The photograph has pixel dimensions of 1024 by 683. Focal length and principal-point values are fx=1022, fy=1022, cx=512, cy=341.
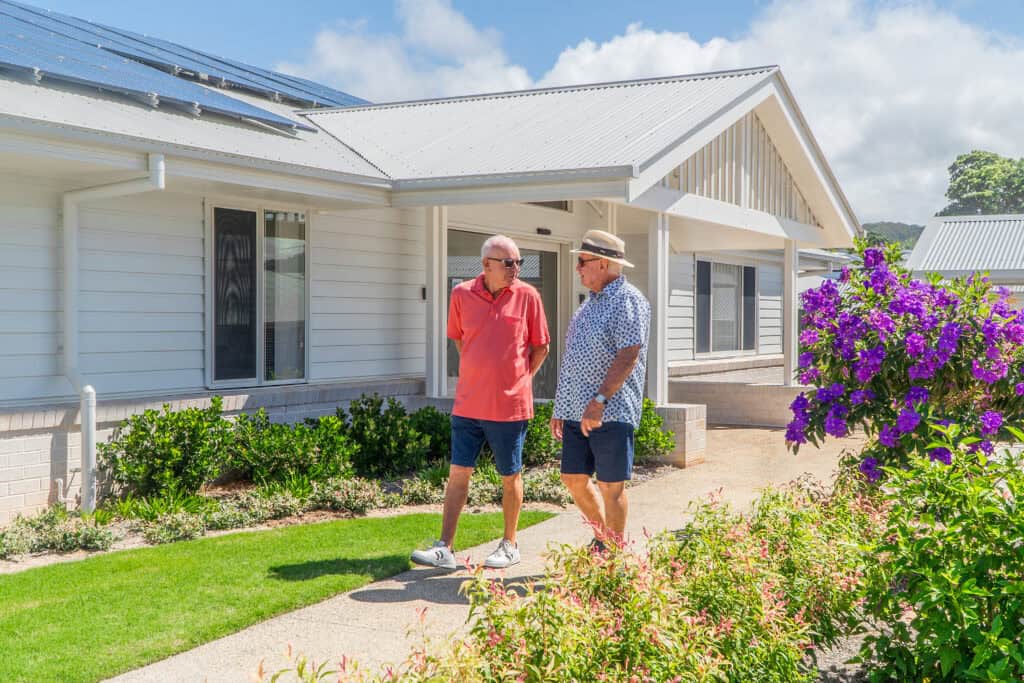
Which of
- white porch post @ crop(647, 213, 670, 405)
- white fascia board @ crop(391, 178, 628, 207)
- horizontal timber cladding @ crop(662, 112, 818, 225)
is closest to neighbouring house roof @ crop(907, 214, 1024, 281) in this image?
horizontal timber cladding @ crop(662, 112, 818, 225)

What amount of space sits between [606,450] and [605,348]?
0.53m

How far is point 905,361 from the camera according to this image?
6078 mm

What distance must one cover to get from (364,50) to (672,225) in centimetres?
5012

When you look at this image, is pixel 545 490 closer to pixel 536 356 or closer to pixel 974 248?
pixel 536 356

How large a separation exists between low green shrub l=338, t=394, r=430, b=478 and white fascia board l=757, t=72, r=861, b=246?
19.4ft

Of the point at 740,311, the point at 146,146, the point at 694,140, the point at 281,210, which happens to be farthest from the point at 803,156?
the point at 146,146

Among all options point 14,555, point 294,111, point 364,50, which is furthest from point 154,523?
point 364,50

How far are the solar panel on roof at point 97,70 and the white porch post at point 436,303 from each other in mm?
1772

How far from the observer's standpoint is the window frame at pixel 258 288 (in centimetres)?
922

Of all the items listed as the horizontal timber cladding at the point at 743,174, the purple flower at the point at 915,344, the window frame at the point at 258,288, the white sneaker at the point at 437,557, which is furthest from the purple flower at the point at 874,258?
the window frame at the point at 258,288

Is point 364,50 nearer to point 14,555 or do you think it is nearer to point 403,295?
point 403,295

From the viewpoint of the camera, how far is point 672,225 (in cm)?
1483

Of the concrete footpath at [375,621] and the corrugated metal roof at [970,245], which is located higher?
the corrugated metal roof at [970,245]

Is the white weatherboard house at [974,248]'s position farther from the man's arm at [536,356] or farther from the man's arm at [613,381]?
the man's arm at [613,381]
